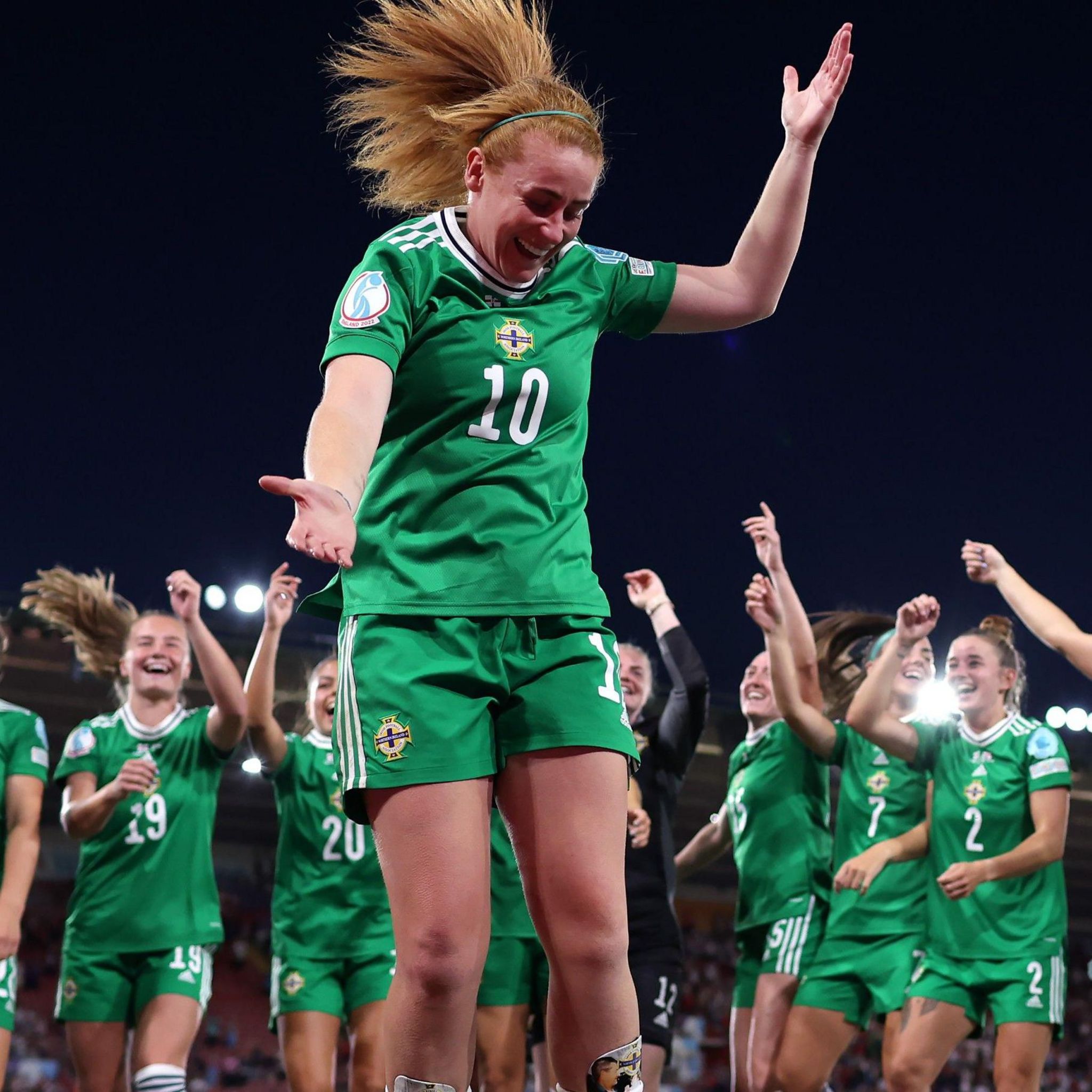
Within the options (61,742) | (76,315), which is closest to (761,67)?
(76,315)

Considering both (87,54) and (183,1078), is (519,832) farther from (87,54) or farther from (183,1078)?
(87,54)

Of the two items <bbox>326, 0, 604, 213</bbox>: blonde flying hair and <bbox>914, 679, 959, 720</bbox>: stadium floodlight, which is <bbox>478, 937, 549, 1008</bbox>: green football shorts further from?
<bbox>326, 0, 604, 213</bbox>: blonde flying hair

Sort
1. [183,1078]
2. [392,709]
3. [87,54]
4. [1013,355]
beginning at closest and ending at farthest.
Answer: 1. [392,709]
2. [183,1078]
3. [87,54]
4. [1013,355]

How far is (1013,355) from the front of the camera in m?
24.6

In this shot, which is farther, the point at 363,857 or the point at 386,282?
the point at 363,857

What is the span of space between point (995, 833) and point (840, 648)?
197cm

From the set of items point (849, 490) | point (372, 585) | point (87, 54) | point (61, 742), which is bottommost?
point (372, 585)

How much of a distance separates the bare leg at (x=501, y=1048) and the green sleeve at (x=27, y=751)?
85.7 inches

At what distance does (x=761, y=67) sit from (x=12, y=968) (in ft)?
62.7

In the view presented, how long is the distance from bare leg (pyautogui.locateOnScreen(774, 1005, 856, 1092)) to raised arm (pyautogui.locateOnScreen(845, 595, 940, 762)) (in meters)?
1.30

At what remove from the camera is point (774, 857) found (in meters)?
6.95

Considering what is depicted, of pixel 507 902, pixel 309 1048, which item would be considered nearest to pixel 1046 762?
pixel 507 902

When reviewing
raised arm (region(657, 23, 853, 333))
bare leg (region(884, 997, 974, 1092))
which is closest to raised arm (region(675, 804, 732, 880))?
bare leg (region(884, 997, 974, 1092))

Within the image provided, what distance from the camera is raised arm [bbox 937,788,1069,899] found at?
575 centimetres
